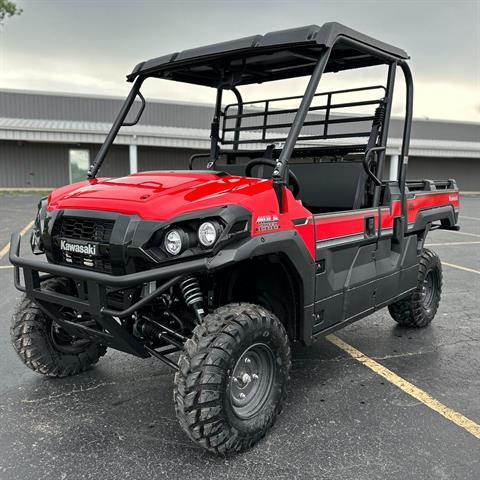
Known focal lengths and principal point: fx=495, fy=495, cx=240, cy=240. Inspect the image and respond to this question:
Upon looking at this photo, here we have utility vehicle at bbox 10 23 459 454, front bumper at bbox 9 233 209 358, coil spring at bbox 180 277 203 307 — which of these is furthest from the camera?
coil spring at bbox 180 277 203 307

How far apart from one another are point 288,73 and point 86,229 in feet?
7.99

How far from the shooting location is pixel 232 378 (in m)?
2.61

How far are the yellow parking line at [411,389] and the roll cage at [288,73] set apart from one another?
4.22 ft

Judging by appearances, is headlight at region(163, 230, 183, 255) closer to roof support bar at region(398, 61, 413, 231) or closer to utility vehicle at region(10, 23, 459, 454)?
utility vehicle at region(10, 23, 459, 454)

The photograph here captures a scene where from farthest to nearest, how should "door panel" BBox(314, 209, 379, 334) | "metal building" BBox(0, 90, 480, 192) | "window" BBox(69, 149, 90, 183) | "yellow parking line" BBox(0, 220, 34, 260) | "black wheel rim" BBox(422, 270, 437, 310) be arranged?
1. "window" BBox(69, 149, 90, 183)
2. "metal building" BBox(0, 90, 480, 192)
3. "yellow parking line" BBox(0, 220, 34, 260)
4. "black wheel rim" BBox(422, 270, 437, 310)
5. "door panel" BBox(314, 209, 379, 334)

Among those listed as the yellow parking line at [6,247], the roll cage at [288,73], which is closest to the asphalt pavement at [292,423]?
the roll cage at [288,73]

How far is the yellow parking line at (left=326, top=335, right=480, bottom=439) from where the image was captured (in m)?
3.00

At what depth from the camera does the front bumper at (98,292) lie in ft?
7.80

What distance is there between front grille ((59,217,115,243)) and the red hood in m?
0.08

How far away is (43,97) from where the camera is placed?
23781 mm

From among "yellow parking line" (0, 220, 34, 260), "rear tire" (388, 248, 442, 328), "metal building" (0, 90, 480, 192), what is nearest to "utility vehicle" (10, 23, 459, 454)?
"rear tire" (388, 248, 442, 328)

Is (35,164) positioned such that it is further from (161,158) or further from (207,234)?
(207,234)

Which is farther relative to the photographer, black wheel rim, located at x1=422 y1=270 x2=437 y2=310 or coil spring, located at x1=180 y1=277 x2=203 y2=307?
black wheel rim, located at x1=422 y1=270 x2=437 y2=310

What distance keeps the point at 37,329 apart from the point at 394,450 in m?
2.36
